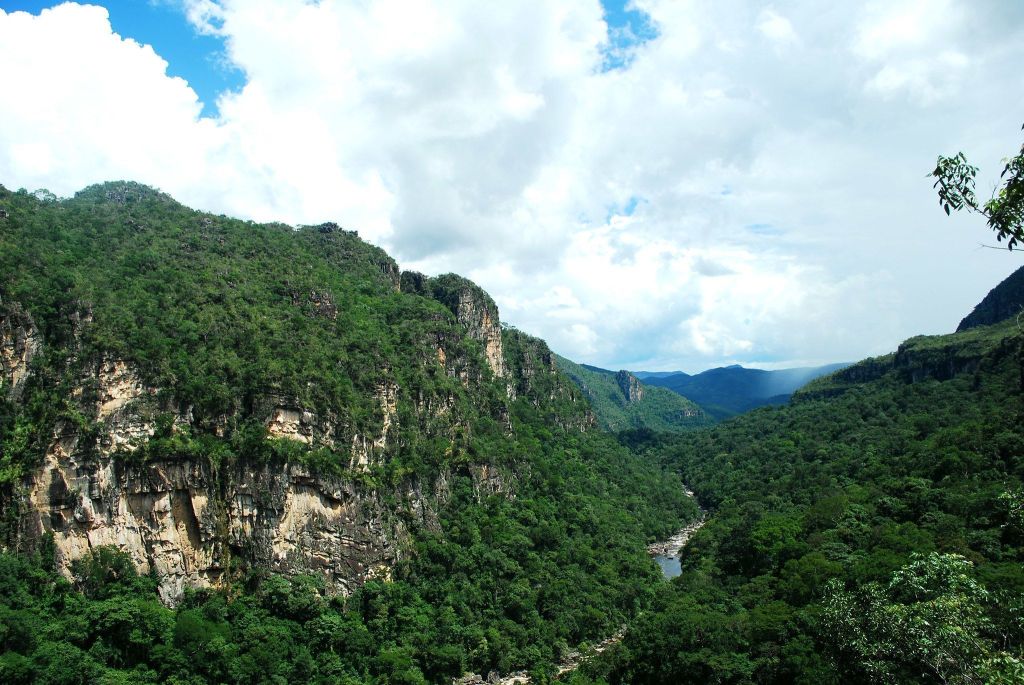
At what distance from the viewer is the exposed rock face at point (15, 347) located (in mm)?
49969

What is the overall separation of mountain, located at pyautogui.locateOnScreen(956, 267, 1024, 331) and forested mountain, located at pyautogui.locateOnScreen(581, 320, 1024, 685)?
280 inches

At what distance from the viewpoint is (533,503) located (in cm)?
8225

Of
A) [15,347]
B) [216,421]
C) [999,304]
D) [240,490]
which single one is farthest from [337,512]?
[999,304]

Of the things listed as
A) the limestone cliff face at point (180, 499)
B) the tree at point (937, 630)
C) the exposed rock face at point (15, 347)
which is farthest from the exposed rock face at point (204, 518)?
the tree at point (937, 630)

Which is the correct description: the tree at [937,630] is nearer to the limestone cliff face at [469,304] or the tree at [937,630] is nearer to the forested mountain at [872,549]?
the forested mountain at [872,549]

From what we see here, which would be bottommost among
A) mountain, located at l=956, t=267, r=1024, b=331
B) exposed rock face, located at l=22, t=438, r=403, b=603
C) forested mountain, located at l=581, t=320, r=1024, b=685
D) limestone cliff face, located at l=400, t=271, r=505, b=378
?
forested mountain, located at l=581, t=320, r=1024, b=685

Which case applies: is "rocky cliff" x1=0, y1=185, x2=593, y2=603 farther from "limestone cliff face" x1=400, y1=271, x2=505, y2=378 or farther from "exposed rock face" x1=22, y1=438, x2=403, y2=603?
"limestone cliff face" x1=400, y1=271, x2=505, y2=378

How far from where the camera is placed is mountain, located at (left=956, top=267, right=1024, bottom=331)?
410ft

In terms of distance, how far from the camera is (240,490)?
184 feet

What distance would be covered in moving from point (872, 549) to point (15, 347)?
73.9 meters

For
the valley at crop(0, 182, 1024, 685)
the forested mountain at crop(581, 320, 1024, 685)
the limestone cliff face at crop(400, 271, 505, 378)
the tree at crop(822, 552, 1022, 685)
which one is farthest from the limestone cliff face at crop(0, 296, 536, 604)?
the tree at crop(822, 552, 1022, 685)

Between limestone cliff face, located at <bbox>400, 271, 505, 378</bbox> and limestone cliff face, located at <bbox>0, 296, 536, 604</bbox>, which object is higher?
limestone cliff face, located at <bbox>400, 271, 505, 378</bbox>

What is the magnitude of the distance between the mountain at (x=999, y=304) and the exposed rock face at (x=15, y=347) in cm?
15000

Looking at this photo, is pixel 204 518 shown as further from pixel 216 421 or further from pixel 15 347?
pixel 15 347
